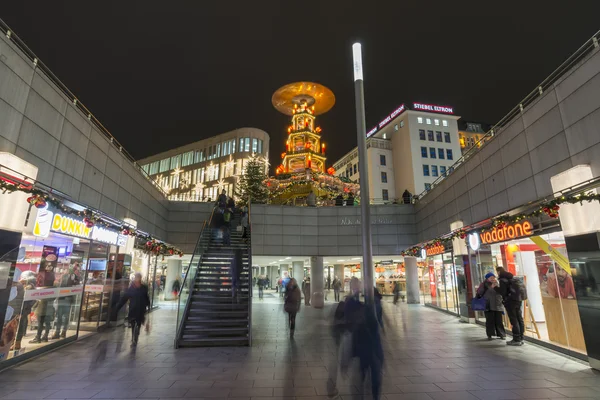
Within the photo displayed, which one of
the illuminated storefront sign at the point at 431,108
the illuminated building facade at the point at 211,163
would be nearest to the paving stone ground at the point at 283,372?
the illuminated building facade at the point at 211,163

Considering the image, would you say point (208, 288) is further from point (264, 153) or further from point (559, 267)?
point (264, 153)

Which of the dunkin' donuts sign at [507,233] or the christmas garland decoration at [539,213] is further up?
the christmas garland decoration at [539,213]

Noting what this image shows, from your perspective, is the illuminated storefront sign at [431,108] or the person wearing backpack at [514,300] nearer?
the person wearing backpack at [514,300]

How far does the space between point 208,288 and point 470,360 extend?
8.36m

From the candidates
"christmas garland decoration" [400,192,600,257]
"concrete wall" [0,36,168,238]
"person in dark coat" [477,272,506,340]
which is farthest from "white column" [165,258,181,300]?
"person in dark coat" [477,272,506,340]

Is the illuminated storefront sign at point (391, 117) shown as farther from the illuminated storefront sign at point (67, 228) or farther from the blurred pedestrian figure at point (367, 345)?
the blurred pedestrian figure at point (367, 345)

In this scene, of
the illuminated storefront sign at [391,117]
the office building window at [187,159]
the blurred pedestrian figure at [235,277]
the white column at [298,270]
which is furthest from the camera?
the office building window at [187,159]

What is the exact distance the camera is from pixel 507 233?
395 inches

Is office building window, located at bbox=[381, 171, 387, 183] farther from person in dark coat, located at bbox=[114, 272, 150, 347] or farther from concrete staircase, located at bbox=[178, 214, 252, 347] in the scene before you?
person in dark coat, located at bbox=[114, 272, 150, 347]

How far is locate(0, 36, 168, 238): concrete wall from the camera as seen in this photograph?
732 centimetres

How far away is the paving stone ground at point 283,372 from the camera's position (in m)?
5.34

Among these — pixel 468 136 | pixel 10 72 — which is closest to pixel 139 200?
pixel 10 72

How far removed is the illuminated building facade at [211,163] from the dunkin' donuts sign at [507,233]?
46.9 metres

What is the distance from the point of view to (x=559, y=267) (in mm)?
8352
